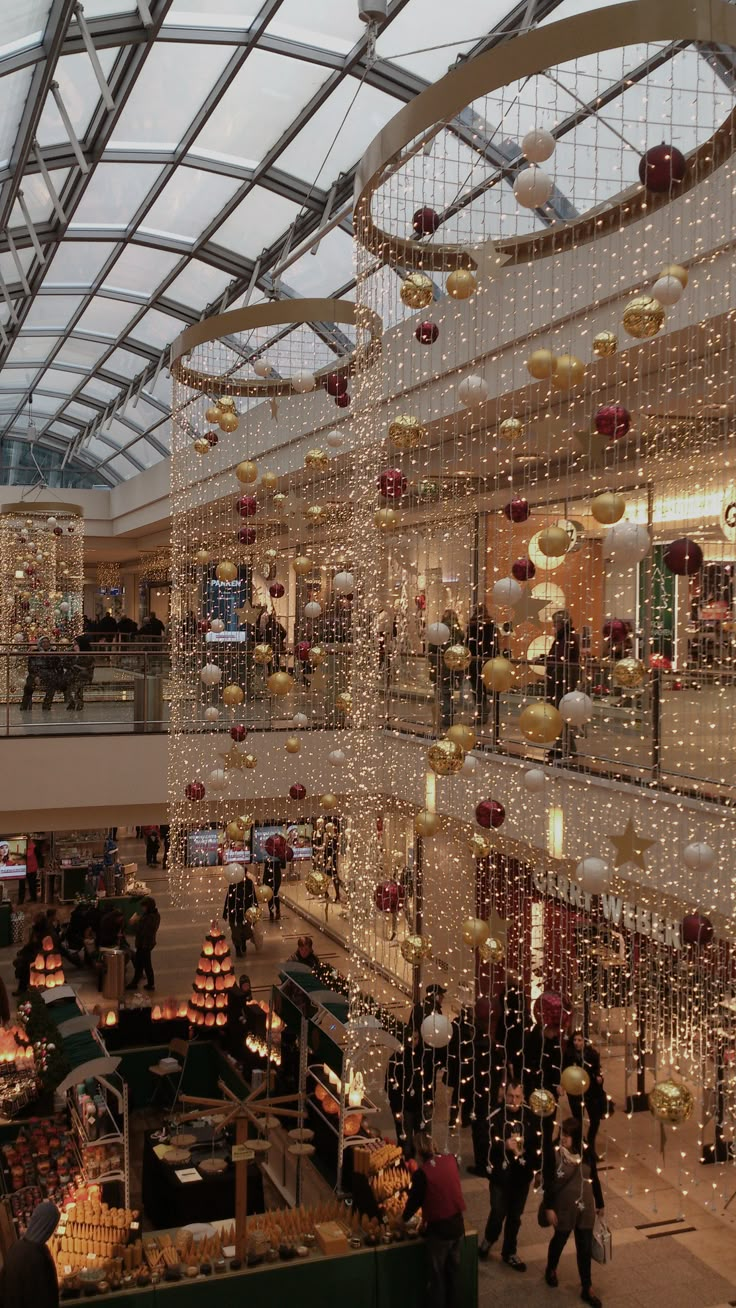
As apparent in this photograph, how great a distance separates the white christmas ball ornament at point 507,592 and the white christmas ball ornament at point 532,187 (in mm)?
1287

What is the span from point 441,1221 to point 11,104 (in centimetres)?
868

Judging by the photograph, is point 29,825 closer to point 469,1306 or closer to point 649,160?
point 469,1306

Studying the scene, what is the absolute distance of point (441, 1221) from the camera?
6.09 m

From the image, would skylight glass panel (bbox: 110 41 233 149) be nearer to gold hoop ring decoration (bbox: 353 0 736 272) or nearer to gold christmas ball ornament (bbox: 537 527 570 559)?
gold hoop ring decoration (bbox: 353 0 736 272)

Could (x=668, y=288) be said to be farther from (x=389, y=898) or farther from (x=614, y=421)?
(x=389, y=898)

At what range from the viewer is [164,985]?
14.5 m

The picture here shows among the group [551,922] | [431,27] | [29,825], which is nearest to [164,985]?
[29,825]

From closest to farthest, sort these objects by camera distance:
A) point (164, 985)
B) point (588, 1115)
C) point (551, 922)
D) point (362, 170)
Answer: point (362, 170) < point (588, 1115) < point (551, 922) < point (164, 985)

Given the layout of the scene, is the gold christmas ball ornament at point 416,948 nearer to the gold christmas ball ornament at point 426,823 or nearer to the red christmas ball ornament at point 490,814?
the gold christmas ball ornament at point 426,823

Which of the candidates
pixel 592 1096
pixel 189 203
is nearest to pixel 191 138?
pixel 189 203

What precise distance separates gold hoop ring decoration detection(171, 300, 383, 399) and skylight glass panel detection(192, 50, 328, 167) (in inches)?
108

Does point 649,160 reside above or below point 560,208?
below

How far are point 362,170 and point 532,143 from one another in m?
1.17

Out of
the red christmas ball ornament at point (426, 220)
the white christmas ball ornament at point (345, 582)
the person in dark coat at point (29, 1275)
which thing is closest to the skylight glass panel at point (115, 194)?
the white christmas ball ornament at point (345, 582)
